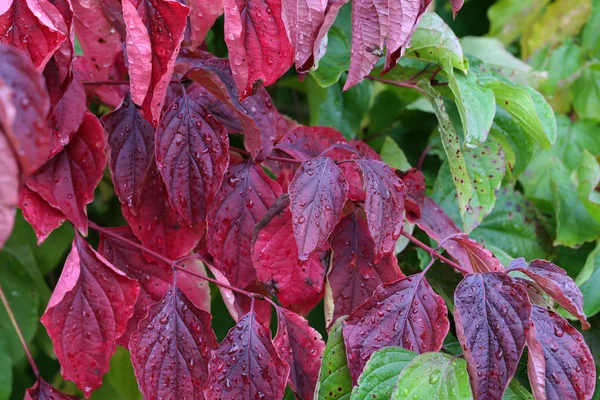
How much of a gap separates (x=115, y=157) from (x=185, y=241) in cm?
13

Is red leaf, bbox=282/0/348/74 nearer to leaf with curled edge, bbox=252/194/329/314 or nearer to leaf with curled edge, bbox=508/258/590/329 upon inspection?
leaf with curled edge, bbox=252/194/329/314

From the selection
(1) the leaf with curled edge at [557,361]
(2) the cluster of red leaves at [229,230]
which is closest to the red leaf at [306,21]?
(2) the cluster of red leaves at [229,230]

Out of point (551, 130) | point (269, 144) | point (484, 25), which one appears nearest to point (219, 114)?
point (269, 144)

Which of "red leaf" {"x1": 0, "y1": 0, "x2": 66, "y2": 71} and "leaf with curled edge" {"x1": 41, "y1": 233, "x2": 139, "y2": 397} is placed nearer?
"red leaf" {"x1": 0, "y1": 0, "x2": 66, "y2": 71}

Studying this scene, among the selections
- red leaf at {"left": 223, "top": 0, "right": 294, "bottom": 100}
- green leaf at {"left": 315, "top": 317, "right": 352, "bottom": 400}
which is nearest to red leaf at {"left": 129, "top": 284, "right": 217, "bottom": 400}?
green leaf at {"left": 315, "top": 317, "right": 352, "bottom": 400}

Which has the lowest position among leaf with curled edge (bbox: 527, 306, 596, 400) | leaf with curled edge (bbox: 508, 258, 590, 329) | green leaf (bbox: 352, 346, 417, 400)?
green leaf (bbox: 352, 346, 417, 400)

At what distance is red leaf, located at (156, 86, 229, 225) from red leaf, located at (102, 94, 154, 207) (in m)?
0.05

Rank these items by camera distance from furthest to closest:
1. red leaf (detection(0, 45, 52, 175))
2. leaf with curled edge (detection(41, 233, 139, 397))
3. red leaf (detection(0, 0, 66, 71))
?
leaf with curled edge (detection(41, 233, 139, 397)), red leaf (detection(0, 0, 66, 71)), red leaf (detection(0, 45, 52, 175))

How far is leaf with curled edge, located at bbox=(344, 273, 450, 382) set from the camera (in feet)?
1.90

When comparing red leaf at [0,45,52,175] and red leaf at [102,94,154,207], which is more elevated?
red leaf at [0,45,52,175]

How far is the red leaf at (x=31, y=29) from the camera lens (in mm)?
501

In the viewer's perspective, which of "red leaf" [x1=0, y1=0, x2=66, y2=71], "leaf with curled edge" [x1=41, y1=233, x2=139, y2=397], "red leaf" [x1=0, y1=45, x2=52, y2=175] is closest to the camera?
"red leaf" [x1=0, y1=45, x2=52, y2=175]

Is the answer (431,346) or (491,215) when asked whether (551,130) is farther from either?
(431,346)

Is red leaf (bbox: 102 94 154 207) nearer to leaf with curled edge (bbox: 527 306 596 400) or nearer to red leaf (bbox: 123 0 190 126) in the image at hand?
red leaf (bbox: 123 0 190 126)
